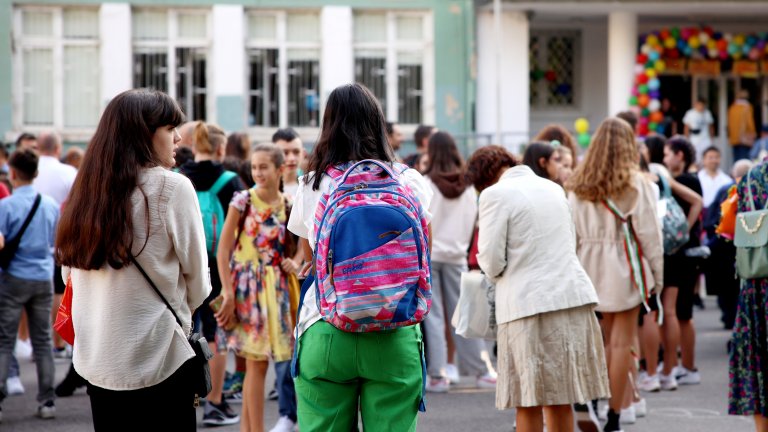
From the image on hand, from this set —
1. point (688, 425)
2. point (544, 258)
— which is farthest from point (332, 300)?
point (688, 425)

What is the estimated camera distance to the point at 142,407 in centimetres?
462

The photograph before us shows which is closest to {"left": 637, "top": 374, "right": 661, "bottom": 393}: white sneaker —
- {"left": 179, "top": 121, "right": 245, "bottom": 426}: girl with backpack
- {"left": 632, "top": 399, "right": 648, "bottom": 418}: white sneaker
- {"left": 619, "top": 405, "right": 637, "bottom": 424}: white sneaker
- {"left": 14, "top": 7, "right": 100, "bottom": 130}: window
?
{"left": 632, "top": 399, "right": 648, "bottom": 418}: white sneaker

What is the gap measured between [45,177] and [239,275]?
15.9ft

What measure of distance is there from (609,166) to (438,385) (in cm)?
307

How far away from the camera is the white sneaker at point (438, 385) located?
10.2 meters

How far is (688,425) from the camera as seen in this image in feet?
28.1

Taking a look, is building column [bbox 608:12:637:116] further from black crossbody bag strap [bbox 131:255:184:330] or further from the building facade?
black crossbody bag strap [bbox 131:255:184:330]

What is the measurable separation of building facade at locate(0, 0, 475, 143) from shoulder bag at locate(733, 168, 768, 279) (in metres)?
15.5

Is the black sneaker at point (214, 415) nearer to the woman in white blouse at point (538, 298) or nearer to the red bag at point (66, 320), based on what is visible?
the woman in white blouse at point (538, 298)

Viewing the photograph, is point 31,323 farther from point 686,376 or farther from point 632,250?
point 686,376

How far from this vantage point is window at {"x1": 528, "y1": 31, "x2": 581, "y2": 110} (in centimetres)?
2467

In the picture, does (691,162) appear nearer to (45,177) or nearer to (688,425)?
(688,425)

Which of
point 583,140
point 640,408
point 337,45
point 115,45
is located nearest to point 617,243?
point 640,408

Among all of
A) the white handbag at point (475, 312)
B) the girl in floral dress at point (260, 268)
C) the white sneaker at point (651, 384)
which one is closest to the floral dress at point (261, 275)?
the girl in floral dress at point (260, 268)
